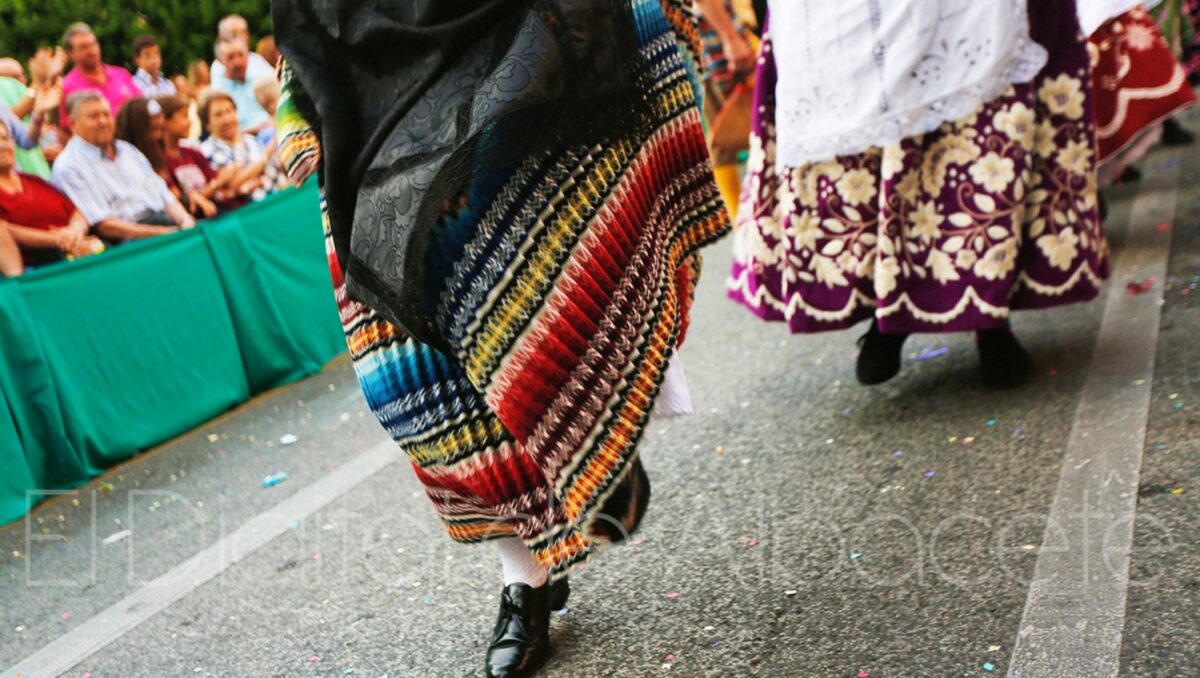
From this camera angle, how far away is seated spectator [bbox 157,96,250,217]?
6453 mm

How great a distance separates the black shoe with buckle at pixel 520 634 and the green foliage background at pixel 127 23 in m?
6.63

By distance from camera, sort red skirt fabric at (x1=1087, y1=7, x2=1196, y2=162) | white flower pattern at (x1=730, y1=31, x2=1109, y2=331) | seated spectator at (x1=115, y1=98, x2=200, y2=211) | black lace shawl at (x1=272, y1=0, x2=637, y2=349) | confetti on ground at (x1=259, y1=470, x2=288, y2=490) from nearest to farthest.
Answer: black lace shawl at (x1=272, y1=0, x2=637, y2=349)
white flower pattern at (x1=730, y1=31, x2=1109, y2=331)
confetti on ground at (x1=259, y1=470, x2=288, y2=490)
red skirt fabric at (x1=1087, y1=7, x2=1196, y2=162)
seated spectator at (x1=115, y1=98, x2=200, y2=211)

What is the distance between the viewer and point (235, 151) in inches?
268

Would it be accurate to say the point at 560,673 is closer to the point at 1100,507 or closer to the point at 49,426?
the point at 1100,507

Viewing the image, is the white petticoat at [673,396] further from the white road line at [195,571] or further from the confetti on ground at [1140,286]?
the confetti on ground at [1140,286]

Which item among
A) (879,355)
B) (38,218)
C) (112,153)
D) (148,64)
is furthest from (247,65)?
(879,355)

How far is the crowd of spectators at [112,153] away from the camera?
5.57 meters

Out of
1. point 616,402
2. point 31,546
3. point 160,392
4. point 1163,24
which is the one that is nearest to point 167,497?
point 31,546

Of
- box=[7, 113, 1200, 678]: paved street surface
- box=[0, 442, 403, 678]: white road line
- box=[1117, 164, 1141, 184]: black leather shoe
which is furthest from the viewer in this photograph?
box=[1117, 164, 1141, 184]: black leather shoe

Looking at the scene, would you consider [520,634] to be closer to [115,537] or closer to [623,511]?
[623,511]

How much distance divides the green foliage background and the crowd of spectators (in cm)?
69

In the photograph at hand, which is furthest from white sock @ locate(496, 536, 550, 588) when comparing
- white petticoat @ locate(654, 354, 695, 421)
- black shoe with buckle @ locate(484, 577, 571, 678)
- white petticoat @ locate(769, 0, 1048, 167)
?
white petticoat @ locate(769, 0, 1048, 167)

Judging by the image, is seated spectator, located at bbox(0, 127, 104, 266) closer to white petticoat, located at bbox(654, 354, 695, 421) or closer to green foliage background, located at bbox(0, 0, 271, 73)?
green foliage background, located at bbox(0, 0, 271, 73)

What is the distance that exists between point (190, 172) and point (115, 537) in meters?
2.83
